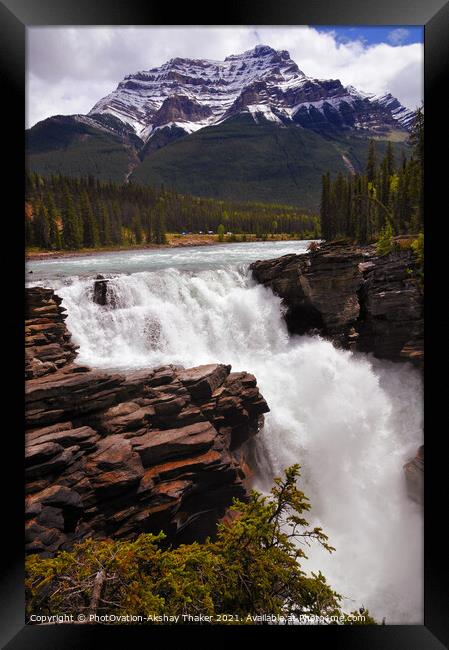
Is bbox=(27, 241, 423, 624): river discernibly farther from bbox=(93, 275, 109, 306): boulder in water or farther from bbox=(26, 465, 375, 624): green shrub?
bbox=(26, 465, 375, 624): green shrub

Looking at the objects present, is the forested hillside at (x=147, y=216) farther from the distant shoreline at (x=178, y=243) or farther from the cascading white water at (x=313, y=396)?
the cascading white water at (x=313, y=396)

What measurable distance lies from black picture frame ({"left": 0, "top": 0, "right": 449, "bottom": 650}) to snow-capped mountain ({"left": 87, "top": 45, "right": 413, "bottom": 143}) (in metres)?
1.11

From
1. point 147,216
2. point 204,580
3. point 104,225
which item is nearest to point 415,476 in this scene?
point 204,580

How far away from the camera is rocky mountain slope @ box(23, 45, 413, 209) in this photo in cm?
574

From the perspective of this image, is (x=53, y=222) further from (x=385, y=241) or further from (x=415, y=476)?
(x=415, y=476)

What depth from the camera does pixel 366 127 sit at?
661 centimetres

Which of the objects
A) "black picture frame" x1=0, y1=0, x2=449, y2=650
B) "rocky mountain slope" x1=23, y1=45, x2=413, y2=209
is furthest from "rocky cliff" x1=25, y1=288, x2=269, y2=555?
"rocky mountain slope" x1=23, y1=45, x2=413, y2=209

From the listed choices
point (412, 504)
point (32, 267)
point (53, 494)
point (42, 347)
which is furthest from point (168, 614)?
point (32, 267)

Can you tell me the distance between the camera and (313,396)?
7828 millimetres

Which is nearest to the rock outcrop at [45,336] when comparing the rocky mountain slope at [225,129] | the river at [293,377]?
the river at [293,377]
